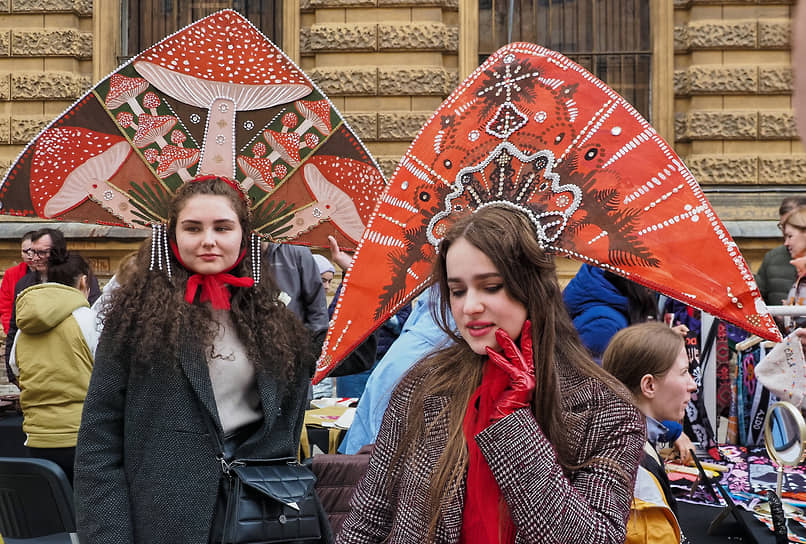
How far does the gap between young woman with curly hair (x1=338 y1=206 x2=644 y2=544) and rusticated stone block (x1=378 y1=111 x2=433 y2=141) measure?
685 centimetres

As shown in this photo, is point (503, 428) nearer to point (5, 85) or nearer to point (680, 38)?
point (680, 38)

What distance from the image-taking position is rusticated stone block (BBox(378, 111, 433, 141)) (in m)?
8.60

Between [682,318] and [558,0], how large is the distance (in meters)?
5.32

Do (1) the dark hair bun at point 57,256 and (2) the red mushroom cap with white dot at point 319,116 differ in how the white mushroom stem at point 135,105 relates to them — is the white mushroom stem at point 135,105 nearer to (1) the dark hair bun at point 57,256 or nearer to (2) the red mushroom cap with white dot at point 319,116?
(2) the red mushroom cap with white dot at point 319,116

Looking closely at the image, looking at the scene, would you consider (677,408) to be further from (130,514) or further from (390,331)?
(390,331)

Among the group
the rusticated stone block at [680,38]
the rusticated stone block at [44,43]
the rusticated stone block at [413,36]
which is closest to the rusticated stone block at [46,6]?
the rusticated stone block at [44,43]

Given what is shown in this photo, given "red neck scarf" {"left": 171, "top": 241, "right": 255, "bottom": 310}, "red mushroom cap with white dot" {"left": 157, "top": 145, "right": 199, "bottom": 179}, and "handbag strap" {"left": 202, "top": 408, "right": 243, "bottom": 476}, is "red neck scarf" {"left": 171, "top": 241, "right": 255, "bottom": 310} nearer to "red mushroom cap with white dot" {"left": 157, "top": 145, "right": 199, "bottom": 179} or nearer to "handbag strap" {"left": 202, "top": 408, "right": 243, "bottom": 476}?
"handbag strap" {"left": 202, "top": 408, "right": 243, "bottom": 476}

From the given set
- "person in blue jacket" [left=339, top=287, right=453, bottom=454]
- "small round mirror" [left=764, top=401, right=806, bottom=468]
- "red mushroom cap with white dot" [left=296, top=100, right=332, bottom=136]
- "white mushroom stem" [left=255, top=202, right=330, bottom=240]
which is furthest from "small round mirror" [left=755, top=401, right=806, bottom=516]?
"red mushroom cap with white dot" [left=296, top=100, right=332, bottom=136]

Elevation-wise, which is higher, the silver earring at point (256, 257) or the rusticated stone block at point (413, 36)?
the rusticated stone block at point (413, 36)

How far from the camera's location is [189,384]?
94.5 inches

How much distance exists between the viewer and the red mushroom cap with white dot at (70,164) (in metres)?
2.98

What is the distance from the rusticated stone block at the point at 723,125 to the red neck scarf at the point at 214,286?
22.2 feet

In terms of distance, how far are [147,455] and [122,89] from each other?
125cm

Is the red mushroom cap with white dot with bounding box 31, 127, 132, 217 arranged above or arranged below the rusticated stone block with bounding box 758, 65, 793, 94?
below
